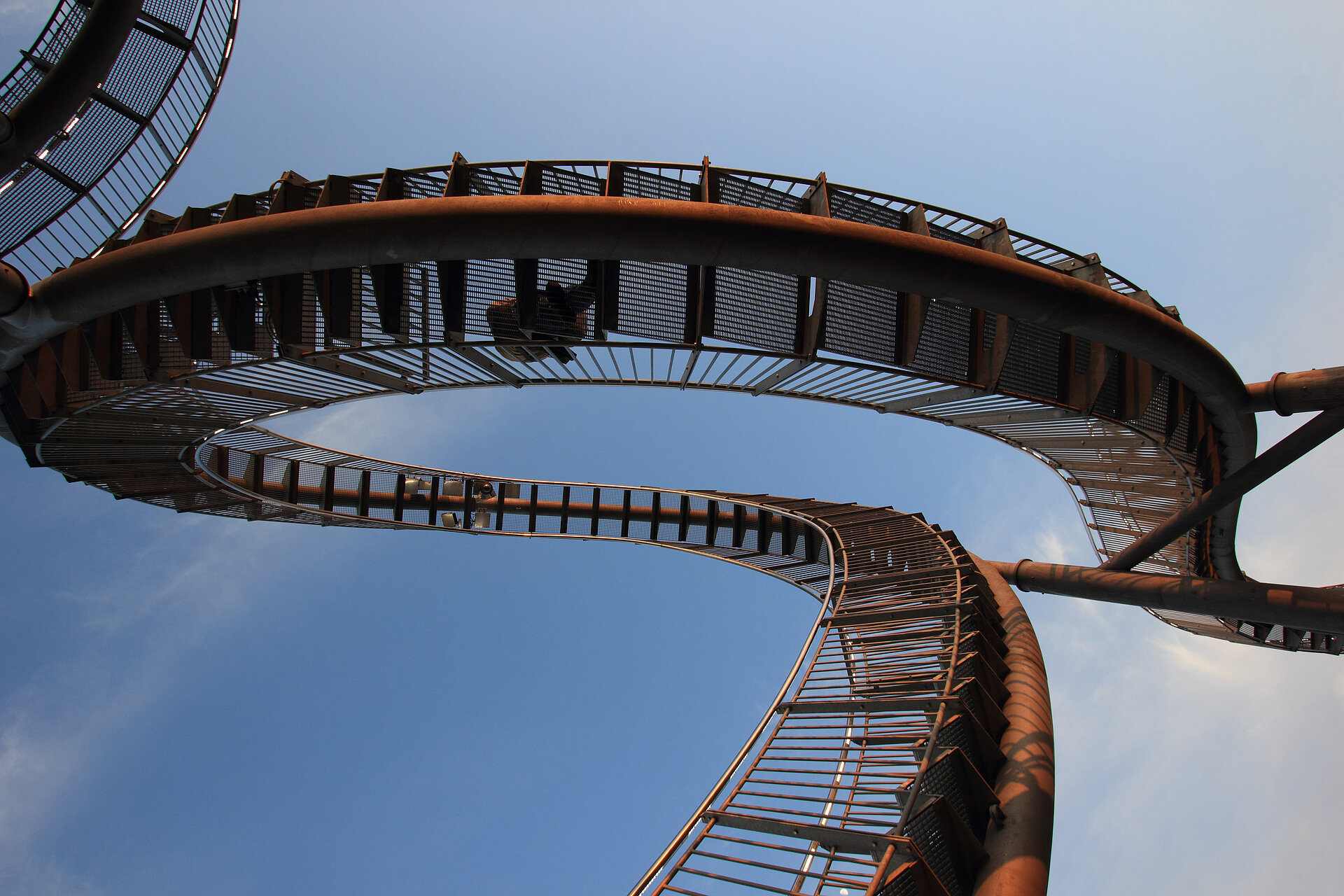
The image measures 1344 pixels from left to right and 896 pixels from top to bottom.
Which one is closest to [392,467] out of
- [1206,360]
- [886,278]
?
[886,278]

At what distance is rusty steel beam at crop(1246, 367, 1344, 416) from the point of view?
13.6 m

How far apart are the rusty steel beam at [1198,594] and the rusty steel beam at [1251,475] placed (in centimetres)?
96

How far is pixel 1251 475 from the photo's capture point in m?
14.8

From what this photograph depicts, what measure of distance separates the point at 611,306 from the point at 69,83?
9.77 m

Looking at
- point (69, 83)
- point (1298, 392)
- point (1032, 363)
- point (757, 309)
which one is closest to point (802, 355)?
point (757, 309)

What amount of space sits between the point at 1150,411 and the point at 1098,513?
22.1ft

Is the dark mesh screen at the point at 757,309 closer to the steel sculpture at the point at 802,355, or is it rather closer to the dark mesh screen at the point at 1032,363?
the steel sculpture at the point at 802,355

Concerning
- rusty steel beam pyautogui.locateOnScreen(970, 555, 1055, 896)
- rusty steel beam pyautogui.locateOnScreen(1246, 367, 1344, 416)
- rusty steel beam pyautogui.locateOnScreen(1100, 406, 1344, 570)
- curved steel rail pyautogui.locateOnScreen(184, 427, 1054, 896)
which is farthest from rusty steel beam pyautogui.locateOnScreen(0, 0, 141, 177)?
rusty steel beam pyautogui.locateOnScreen(1100, 406, 1344, 570)

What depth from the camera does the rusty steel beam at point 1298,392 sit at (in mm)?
13609

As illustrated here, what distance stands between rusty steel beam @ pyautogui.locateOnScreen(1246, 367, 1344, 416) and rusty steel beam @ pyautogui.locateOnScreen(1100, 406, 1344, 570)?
0.30 meters

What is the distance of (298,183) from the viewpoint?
1150cm

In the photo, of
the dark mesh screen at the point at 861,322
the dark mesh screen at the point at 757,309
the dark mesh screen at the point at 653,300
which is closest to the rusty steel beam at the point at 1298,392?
the dark mesh screen at the point at 861,322

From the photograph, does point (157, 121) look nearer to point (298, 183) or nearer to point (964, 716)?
point (298, 183)

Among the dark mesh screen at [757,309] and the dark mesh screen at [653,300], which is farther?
the dark mesh screen at [757,309]
